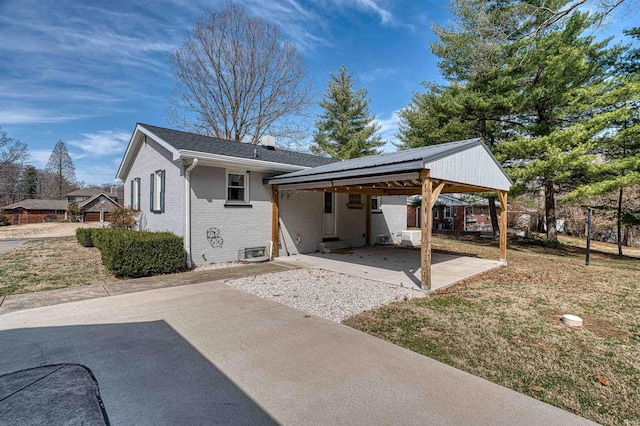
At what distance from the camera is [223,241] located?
29.3 ft

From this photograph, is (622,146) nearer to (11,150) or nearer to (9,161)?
(11,150)

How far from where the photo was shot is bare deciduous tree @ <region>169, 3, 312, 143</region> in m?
18.7

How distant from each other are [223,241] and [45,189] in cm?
6128

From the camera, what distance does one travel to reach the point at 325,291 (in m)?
6.05

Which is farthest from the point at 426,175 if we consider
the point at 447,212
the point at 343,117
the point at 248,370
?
the point at 447,212

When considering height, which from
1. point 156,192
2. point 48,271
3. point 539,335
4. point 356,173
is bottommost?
point 539,335

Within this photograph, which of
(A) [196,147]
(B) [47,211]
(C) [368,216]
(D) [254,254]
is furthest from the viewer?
(B) [47,211]

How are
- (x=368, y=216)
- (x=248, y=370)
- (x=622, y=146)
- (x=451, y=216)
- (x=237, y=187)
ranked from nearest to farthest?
(x=248, y=370)
(x=237, y=187)
(x=622, y=146)
(x=368, y=216)
(x=451, y=216)

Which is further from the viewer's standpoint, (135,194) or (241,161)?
(135,194)

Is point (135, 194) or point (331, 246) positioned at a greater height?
point (135, 194)

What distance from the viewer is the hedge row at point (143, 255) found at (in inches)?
269

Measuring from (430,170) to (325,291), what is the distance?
129 inches

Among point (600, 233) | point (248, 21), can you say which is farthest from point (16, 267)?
point (600, 233)

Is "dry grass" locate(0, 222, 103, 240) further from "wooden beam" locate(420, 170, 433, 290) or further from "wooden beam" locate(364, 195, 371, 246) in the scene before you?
"wooden beam" locate(420, 170, 433, 290)
